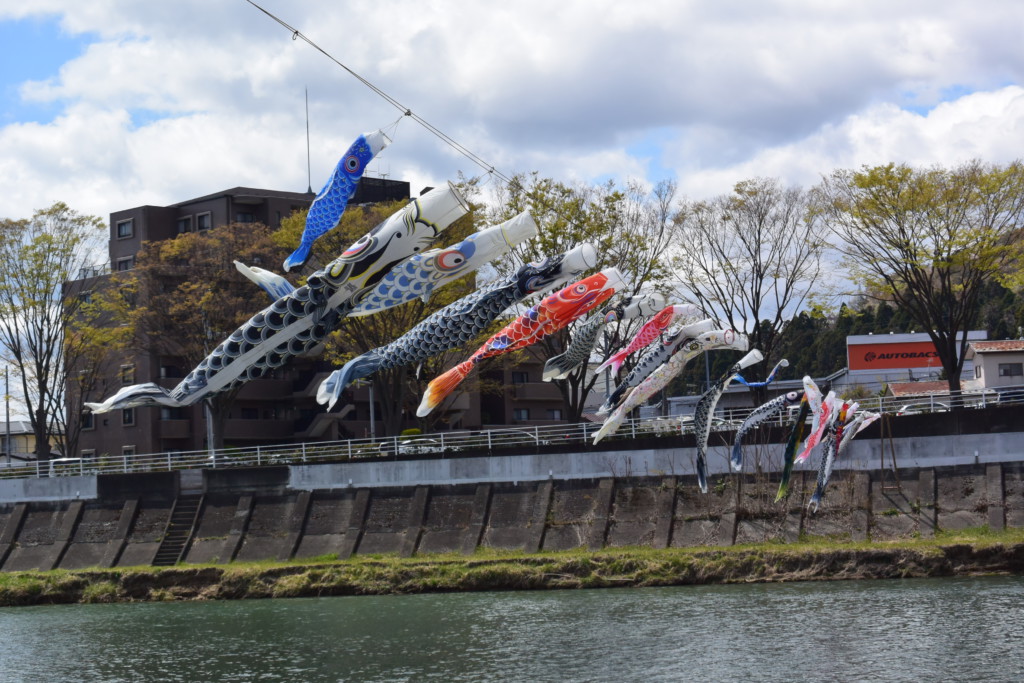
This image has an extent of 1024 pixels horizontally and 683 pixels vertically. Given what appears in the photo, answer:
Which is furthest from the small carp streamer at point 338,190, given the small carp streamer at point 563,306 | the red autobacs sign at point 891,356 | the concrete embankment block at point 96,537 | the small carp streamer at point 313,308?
the red autobacs sign at point 891,356

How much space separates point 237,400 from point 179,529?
62.1ft

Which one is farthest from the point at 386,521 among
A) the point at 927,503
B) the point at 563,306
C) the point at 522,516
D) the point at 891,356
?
the point at 891,356

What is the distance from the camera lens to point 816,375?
10325 cm

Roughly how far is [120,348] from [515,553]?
2410 cm

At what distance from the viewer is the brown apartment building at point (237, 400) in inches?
2354

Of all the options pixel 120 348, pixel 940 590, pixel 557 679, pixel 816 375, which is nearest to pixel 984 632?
pixel 940 590

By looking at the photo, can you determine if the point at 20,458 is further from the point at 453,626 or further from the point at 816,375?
the point at 816,375

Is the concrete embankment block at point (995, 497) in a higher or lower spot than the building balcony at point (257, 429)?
lower

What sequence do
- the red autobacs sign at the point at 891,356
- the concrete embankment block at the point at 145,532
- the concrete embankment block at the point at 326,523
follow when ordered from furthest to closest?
the red autobacs sign at the point at 891,356, the concrete embankment block at the point at 145,532, the concrete embankment block at the point at 326,523

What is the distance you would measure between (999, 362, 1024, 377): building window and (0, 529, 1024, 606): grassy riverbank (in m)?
34.5

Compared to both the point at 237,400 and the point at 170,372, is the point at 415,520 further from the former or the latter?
the point at 170,372

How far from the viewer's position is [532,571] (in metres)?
34.1

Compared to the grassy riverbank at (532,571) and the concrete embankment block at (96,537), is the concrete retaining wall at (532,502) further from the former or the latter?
the grassy riverbank at (532,571)

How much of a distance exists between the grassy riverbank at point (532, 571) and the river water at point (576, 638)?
87 cm
